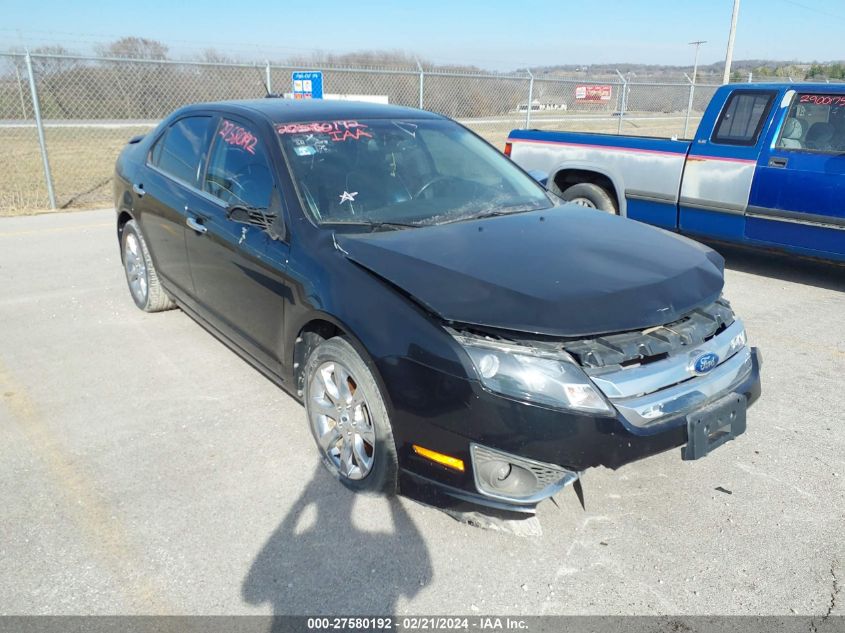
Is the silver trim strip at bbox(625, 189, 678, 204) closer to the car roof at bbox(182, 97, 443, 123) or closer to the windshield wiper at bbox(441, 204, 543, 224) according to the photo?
the car roof at bbox(182, 97, 443, 123)

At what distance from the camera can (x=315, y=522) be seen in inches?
112

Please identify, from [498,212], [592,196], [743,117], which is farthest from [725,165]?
[498,212]

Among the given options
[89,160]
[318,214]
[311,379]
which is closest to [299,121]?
[318,214]

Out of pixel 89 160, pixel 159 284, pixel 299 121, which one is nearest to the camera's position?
pixel 299 121

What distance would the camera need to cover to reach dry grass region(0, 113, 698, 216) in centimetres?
1080

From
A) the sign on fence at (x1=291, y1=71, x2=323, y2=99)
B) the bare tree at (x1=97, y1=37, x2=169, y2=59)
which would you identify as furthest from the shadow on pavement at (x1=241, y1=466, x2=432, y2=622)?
the bare tree at (x1=97, y1=37, x2=169, y2=59)

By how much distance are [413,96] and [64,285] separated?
1631cm

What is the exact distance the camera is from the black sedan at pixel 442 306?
2.43 meters

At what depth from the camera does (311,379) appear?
3.13 metres

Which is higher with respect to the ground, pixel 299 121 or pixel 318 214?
pixel 299 121

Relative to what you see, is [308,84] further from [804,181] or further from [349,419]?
[349,419]

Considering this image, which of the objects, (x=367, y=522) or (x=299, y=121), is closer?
(x=367, y=522)

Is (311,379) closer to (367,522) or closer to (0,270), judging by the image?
(367,522)

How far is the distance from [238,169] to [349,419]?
1.65 m
